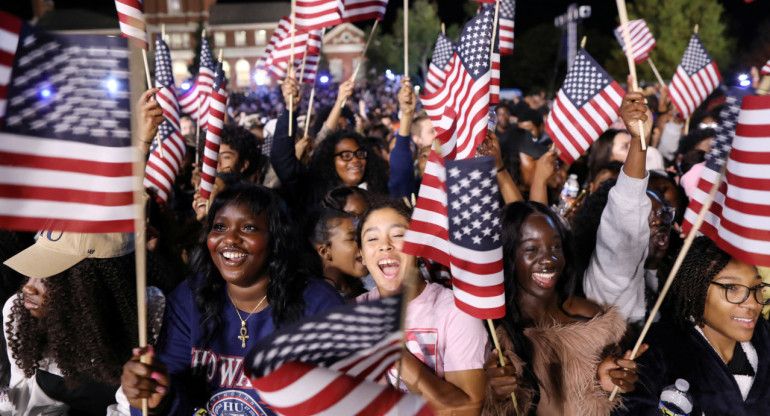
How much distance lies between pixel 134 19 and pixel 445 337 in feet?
7.90

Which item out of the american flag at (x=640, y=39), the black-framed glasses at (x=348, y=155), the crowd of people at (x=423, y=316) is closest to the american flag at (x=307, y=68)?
the black-framed glasses at (x=348, y=155)

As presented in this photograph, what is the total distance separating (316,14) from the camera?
605 cm

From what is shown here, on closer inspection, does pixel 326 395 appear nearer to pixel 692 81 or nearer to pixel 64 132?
pixel 64 132

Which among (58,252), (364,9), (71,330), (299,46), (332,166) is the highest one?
(364,9)

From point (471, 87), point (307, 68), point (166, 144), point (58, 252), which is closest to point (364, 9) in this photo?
point (307, 68)

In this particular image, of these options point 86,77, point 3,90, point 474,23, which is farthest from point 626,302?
point 3,90

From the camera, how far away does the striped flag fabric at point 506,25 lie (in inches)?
250

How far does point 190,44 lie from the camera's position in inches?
3612

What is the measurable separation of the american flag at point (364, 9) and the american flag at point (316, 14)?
0.39m

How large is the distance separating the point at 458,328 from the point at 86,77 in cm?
179

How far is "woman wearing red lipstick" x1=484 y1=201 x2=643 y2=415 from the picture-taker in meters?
2.90

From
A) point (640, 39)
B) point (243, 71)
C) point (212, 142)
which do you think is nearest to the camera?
point (212, 142)

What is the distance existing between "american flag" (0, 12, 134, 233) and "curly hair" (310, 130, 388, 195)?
11.0 ft

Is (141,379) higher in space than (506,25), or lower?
lower
